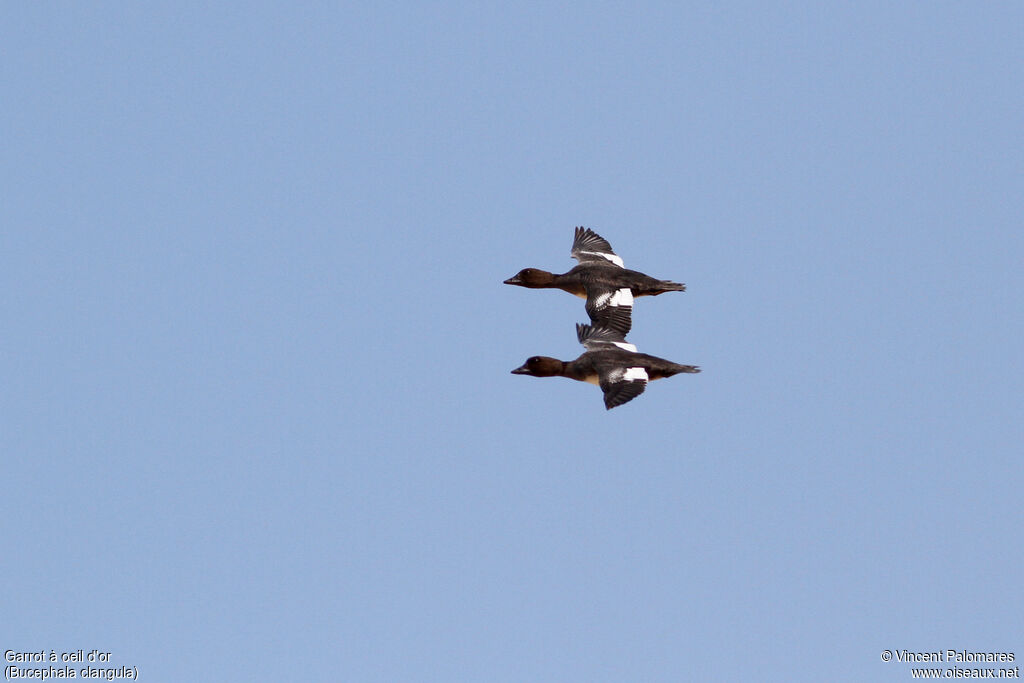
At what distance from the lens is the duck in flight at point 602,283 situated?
1313 inches

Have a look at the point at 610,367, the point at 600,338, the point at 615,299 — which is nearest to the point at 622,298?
the point at 615,299

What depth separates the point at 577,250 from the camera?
123 feet

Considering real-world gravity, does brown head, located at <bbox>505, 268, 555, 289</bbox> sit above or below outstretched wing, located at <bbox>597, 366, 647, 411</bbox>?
above

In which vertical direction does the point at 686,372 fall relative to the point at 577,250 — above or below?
below

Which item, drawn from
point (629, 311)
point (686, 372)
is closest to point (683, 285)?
point (629, 311)

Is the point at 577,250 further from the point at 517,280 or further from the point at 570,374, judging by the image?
the point at 570,374

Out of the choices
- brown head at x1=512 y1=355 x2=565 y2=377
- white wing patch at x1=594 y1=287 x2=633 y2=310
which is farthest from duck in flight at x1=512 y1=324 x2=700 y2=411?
white wing patch at x1=594 y1=287 x2=633 y2=310

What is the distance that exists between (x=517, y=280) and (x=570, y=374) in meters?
5.83

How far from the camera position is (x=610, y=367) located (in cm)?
2984

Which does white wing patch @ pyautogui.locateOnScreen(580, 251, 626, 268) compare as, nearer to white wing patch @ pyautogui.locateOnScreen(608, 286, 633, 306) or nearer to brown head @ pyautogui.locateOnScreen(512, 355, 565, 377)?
white wing patch @ pyautogui.locateOnScreen(608, 286, 633, 306)

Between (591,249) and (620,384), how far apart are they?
8.99 m

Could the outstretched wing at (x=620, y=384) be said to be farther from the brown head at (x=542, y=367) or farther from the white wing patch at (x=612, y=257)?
the white wing patch at (x=612, y=257)

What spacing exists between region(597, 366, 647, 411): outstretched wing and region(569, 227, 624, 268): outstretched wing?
7.10 meters

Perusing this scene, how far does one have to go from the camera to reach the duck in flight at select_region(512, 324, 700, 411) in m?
29.0
